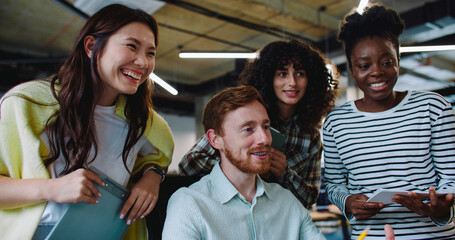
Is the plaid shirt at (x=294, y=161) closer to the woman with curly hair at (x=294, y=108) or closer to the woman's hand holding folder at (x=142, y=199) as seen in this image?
the woman with curly hair at (x=294, y=108)

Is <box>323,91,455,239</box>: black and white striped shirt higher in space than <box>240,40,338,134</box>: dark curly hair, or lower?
lower

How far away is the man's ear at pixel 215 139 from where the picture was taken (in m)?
1.54

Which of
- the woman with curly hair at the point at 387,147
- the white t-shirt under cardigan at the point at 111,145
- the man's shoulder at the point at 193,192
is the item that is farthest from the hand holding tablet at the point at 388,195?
the white t-shirt under cardigan at the point at 111,145

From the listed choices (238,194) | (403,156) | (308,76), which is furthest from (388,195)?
(308,76)

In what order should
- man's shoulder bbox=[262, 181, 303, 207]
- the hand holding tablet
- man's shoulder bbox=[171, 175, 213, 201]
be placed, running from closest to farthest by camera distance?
the hand holding tablet
man's shoulder bbox=[171, 175, 213, 201]
man's shoulder bbox=[262, 181, 303, 207]

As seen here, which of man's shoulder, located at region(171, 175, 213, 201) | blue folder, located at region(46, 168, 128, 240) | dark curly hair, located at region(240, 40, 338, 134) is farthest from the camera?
dark curly hair, located at region(240, 40, 338, 134)

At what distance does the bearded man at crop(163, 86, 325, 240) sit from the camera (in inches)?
51.8

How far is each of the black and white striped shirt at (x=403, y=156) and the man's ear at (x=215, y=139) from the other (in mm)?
562

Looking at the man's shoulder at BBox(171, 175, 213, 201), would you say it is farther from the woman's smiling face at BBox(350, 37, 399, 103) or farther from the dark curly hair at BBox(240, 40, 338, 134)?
the woman's smiling face at BBox(350, 37, 399, 103)

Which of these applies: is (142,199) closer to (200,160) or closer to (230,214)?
(230,214)

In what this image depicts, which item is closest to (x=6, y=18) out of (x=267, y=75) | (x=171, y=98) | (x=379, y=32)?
(x=171, y=98)

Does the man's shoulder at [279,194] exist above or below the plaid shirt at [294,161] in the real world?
below

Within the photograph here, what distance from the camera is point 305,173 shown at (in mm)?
1946

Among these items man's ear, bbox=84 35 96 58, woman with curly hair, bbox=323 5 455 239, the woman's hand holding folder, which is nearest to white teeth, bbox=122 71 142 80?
man's ear, bbox=84 35 96 58
